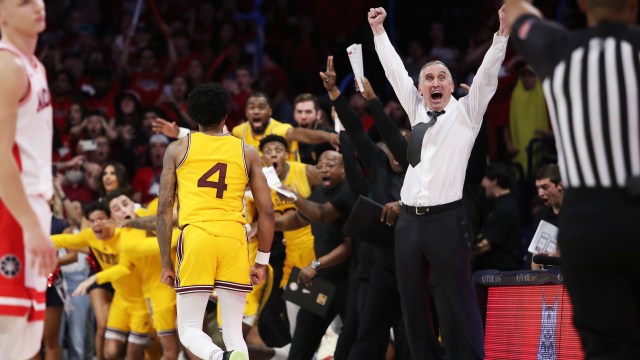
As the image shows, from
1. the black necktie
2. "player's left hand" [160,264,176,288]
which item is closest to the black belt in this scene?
the black necktie

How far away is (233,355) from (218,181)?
111cm

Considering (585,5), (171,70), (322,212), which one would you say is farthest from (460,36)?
(585,5)

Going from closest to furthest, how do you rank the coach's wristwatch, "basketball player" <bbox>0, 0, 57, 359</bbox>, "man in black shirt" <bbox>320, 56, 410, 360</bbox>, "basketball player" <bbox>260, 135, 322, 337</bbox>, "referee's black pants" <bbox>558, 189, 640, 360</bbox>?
"referee's black pants" <bbox>558, 189, 640, 360</bbox> < "basketball player" <bbox>0, 0, 57, 359</bbox> < "man in black shirt" <bbox>320, 56, 410, 360</bbox> < the coach's wristwatch < "basketball player" <bbox>260, 135, 322, 337</bbox>

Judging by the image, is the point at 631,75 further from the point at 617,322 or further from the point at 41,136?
the point at 41,136

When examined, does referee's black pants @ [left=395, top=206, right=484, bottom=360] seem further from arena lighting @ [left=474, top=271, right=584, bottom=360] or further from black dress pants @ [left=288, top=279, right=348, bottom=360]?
black dress pants @ [left=288, top=279, right=348, bottom=360]

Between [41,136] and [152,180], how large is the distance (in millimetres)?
7313

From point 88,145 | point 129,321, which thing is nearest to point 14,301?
point 129,321

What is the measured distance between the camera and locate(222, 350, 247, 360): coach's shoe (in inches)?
245

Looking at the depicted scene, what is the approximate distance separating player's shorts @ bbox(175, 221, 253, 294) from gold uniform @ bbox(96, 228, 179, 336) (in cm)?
243

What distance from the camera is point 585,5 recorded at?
13.3 ft

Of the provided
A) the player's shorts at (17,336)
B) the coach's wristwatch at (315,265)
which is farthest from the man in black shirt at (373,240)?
the player's shorts at (17,336)

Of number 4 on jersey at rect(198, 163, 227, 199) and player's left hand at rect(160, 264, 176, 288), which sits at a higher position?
number 4 on jersey at rect(198, 163, 227, 199)

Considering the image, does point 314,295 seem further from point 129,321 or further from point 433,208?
point 433,208

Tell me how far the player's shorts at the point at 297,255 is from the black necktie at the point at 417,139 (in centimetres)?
296
